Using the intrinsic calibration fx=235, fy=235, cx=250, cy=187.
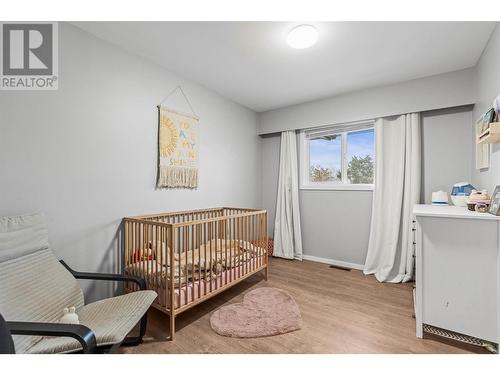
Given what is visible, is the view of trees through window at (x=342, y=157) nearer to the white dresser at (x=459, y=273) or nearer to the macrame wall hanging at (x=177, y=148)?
the white dresser at (x=459, y=273)

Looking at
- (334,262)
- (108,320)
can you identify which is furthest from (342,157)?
(108,320)

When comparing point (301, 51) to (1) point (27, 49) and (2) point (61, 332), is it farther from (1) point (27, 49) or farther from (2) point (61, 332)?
(2) point (61, 332)

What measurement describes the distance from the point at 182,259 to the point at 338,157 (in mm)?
2588

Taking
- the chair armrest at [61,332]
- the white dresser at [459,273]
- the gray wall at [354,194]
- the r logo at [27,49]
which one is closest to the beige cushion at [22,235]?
the chair armrest at [61,332]

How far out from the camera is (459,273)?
5.18 feet

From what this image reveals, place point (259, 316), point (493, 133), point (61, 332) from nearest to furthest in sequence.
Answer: point (61, 332) < point (493, 133) < point (259, 316)

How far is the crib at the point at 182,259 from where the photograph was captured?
5.91ft

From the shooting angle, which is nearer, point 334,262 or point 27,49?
point 27,49

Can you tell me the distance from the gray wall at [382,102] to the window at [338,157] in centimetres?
23

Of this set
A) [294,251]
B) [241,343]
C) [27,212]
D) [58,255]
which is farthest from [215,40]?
[294,251]

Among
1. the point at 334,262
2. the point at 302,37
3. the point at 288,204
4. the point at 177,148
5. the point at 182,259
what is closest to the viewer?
the point at 302,37

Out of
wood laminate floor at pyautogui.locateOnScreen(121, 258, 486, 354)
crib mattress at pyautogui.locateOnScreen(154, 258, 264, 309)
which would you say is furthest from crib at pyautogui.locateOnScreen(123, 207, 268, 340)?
wood laminate floor at pyautogui.locateOnScreen(121, 258, 486, 354)

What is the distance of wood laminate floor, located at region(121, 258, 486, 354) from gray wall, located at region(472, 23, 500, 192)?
1259mm
